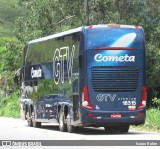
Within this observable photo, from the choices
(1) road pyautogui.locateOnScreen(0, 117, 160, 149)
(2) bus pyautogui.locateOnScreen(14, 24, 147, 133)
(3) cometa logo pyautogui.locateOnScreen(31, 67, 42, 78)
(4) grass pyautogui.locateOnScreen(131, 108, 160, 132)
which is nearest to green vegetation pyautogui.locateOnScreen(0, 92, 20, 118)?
(3) cometa logo pyautogui.locateOnScreen(31, 67, 42, 78)

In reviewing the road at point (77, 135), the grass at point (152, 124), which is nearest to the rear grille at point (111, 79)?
the road at point (77, 135)

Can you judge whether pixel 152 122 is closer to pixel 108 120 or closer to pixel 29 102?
pixel 108 120

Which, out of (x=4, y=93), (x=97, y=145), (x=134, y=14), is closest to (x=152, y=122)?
(x=97, y=145)

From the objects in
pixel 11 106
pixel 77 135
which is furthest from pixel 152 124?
pixel 11 106

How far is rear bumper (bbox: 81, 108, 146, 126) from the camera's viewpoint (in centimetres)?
2245

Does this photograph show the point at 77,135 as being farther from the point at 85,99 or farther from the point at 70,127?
the point at 70,127

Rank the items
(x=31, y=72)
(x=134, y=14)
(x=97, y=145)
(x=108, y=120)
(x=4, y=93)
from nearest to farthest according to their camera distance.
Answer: (x=97, y=145)
(x=108, y=120)
(x=31, y=72)
(x=134, y=14)
(x=4, y=93)

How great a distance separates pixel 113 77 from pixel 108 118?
4.56 feet

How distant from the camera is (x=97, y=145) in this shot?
56.4 feet

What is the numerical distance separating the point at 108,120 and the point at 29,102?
8567 millimetres

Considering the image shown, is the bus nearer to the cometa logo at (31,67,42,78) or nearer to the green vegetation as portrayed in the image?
the cometa logo at (31,67,42,78)

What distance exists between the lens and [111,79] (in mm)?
22688

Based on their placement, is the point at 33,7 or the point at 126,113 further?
the point at 33,7

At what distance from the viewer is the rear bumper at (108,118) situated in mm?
22453
